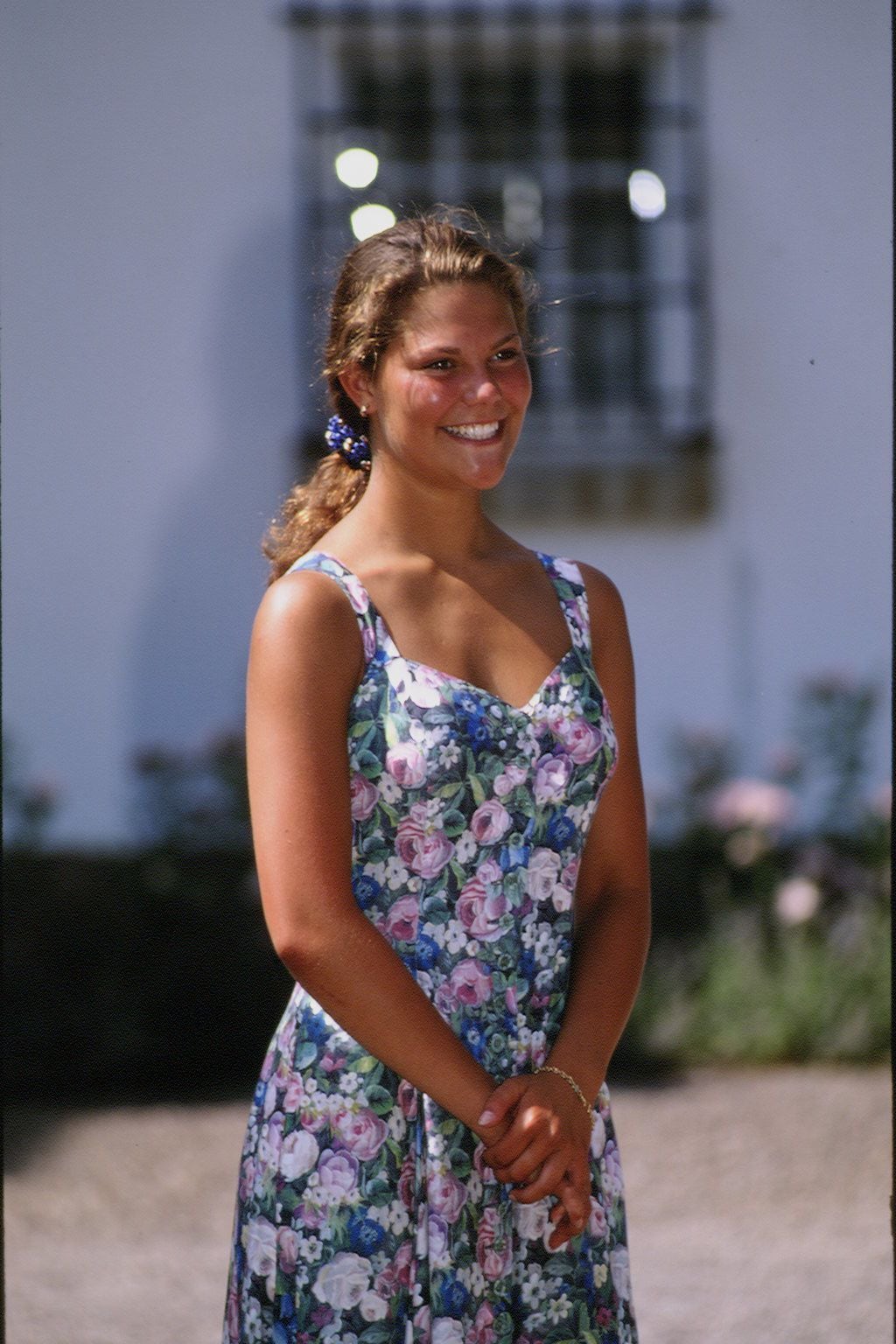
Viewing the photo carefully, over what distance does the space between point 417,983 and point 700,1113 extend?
3071mm

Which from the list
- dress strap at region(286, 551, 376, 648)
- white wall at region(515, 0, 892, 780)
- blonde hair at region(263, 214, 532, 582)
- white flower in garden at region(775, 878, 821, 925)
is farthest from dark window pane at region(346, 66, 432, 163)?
dress strap at region(286, 551, 376, 648)

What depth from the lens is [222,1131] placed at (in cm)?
454

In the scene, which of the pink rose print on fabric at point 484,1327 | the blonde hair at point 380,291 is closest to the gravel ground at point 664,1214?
the pink rose print on fabric at point 484,1327

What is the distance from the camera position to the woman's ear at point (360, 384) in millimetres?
1913

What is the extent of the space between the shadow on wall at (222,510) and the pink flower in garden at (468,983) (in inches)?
154

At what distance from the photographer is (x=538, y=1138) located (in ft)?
5.70

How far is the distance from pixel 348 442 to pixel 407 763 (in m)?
0.45

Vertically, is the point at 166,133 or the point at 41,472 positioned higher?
the point at 166,133

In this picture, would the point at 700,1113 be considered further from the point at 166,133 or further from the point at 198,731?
the point at 166,133

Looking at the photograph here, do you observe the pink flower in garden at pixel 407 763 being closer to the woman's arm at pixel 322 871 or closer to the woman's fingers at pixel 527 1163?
the woman's arm at pixel 322 871

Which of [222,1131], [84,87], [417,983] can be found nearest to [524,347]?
[417,983]

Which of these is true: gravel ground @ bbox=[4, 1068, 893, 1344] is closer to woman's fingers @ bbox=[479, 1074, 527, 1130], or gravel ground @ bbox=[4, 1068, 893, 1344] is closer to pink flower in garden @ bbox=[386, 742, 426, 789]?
woman's fingers @ bbox=[479, 1074, 527, 1130]

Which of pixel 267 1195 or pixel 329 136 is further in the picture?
pixel 329 136

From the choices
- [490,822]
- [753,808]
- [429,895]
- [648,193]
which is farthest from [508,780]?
[648,193]
